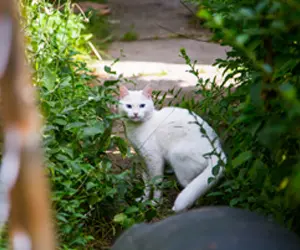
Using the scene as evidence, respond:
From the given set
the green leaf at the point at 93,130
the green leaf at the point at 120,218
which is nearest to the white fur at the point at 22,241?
the green leaf at the point at 120,218

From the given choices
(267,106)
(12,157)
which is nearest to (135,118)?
(267,106)

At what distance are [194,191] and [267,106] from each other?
1.44 metres

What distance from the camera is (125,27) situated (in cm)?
785

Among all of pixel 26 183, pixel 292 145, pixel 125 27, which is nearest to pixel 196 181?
pixel 292 145

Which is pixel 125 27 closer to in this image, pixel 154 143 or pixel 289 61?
pixel 154 143

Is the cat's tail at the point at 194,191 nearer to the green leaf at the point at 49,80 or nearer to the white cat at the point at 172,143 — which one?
the white cat at the point at 172,143

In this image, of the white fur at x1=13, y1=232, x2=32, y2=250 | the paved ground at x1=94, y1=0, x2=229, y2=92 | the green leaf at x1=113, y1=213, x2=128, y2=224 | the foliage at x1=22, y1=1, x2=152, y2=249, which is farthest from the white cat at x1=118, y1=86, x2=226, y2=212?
the white fur at x1=13, y1=232, x2=32, y2=250

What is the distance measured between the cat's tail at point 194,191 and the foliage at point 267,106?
0.14 metres

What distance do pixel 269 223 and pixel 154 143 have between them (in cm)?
199

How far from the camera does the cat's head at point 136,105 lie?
4043 millimetres

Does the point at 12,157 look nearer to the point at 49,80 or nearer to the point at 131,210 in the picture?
the point at 131,210

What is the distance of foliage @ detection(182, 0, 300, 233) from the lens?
1.90 m

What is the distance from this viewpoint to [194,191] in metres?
3.57

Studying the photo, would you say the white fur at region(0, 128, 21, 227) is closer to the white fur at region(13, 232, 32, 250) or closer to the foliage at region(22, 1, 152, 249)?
the white fur at region(13, 232, 32, 250)
